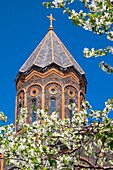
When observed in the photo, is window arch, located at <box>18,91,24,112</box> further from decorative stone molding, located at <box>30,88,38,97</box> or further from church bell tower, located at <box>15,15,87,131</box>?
decorative stone molding, located at <box>30,88,38,97</box>

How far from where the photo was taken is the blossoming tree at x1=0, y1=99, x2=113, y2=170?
1182cm

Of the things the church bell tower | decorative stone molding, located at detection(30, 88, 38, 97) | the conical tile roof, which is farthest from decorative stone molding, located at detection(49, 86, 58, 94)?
the conical tile roof

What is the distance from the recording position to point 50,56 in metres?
33.4

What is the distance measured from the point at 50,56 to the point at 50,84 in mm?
2361

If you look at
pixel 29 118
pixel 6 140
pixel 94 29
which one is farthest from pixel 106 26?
pixel 29 118

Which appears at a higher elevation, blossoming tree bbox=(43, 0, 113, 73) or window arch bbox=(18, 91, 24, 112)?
window arch bbox=(18, 91, 24, 112)

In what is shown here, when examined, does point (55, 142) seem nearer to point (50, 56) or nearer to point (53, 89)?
point (53, 89)

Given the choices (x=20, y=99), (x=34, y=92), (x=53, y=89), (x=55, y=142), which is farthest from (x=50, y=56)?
(x=55, y=142)

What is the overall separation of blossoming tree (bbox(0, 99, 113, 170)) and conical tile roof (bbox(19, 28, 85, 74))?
18019 mm

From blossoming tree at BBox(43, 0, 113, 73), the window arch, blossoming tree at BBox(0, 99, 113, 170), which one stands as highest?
the window arch

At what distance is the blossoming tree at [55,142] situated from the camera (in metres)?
11.8

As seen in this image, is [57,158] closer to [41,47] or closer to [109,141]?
[109,141]

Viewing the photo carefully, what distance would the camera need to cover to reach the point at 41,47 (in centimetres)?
3522

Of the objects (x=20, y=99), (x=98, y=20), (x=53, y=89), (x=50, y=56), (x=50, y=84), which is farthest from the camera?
(x=50, y=56)
